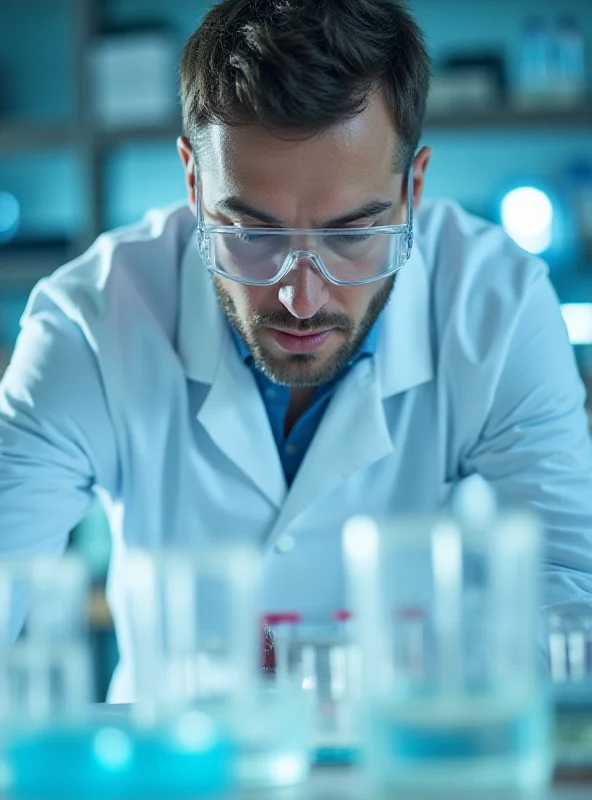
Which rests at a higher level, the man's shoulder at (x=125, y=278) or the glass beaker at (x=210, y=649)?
the man's shoulder at (x=125, y=278)

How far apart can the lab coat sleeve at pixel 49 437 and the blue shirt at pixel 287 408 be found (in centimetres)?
28

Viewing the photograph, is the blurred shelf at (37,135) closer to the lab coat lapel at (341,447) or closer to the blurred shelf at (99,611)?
the blurred shelf at (99,611)

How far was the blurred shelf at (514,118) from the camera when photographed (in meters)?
3.61

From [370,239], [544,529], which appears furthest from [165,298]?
[544,529]

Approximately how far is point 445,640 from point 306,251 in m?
0.91

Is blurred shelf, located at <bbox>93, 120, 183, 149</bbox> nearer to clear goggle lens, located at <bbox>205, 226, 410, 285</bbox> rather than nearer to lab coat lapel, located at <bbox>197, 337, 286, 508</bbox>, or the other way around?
lab coat lapel, located at <bbox>197, 337, 286, 508</bbox>

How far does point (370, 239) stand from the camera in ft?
5.66

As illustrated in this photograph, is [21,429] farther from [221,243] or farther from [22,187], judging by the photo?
[22,187]

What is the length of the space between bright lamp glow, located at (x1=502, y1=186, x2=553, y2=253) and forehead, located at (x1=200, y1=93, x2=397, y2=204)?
2.16 m

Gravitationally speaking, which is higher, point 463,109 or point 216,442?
point 463,109

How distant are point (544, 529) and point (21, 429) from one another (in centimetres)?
84

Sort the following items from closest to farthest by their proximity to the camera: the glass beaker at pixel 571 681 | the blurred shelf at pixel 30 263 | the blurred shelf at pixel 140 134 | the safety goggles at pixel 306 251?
the glass beaker at pixel 571 681
the safety goggles at pixel 306 251
the blurred shelf at pixel 140 134
the blurred shelf at pixel 30 263

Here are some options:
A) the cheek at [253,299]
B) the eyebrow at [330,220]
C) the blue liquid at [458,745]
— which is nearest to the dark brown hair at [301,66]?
the eyebrow at [330,220]

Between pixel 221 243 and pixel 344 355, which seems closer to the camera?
pixel 221 243
